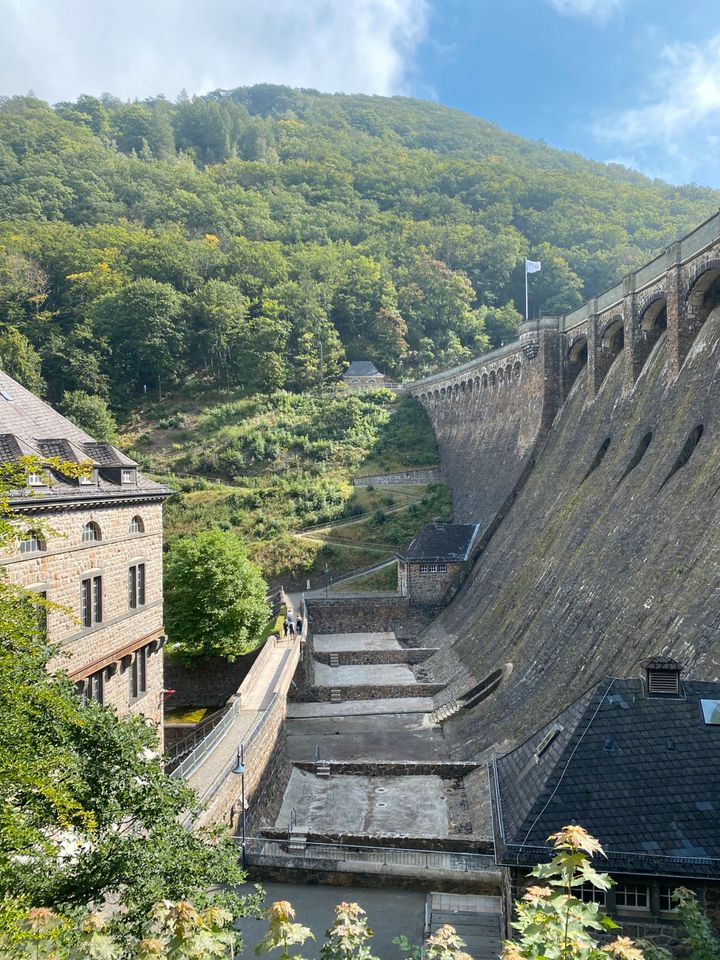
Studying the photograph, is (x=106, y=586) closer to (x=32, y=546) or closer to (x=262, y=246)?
(x=32, y=546)

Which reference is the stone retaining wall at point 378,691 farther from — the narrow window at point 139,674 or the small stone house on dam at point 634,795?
the small stone house on dam at point 634,795

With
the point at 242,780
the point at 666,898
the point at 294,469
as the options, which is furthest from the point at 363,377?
the point at 666,898

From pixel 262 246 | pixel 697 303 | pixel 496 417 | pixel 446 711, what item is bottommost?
pixel 446 711

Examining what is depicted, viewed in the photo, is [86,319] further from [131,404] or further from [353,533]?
[353,533]

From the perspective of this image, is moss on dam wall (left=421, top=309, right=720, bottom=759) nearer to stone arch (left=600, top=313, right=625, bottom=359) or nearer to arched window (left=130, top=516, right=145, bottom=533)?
stone arch (left=600, top=313, right=625, bottom=359)

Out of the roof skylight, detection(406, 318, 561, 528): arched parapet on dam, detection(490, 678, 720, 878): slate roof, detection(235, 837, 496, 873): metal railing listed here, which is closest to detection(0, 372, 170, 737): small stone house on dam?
detection(235, 837, 496, 873): metal railing

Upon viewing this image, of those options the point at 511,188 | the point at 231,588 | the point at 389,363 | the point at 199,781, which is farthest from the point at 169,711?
the point at 511,188
